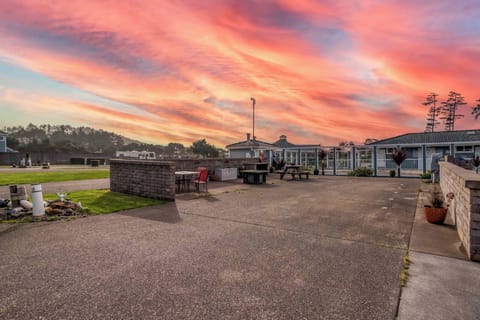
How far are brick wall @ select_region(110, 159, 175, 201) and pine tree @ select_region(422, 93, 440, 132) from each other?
4849 centimetres

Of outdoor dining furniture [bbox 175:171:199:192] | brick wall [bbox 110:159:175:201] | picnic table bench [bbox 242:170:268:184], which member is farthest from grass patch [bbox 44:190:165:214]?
picnic table bench [bbox 242:170:268:184]

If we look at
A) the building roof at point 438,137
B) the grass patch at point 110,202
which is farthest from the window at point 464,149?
the grass patch at point 110,202

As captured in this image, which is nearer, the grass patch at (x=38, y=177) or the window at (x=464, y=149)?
the grass patch at (x=38, y=177)

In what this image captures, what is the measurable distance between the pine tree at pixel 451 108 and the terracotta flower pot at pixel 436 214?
156 ft

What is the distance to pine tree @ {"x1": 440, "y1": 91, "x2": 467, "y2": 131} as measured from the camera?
139 ft

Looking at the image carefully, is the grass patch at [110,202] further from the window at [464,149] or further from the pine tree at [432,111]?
the pine tree at [432,111]

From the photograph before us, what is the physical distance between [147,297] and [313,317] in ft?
5.52

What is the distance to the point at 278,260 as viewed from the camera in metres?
3.84

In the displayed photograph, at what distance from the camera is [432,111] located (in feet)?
145

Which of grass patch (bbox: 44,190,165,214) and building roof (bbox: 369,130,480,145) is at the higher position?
building roof (bbox: 369,130,480,145)

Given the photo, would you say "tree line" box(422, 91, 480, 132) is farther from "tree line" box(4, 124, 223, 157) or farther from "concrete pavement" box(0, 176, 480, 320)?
"concrete pavement" box(0, 176, 480, 320)

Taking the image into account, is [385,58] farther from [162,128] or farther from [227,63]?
[162,128]

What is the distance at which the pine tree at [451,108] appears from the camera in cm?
4222

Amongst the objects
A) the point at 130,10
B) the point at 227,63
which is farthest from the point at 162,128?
the point at 130,10
